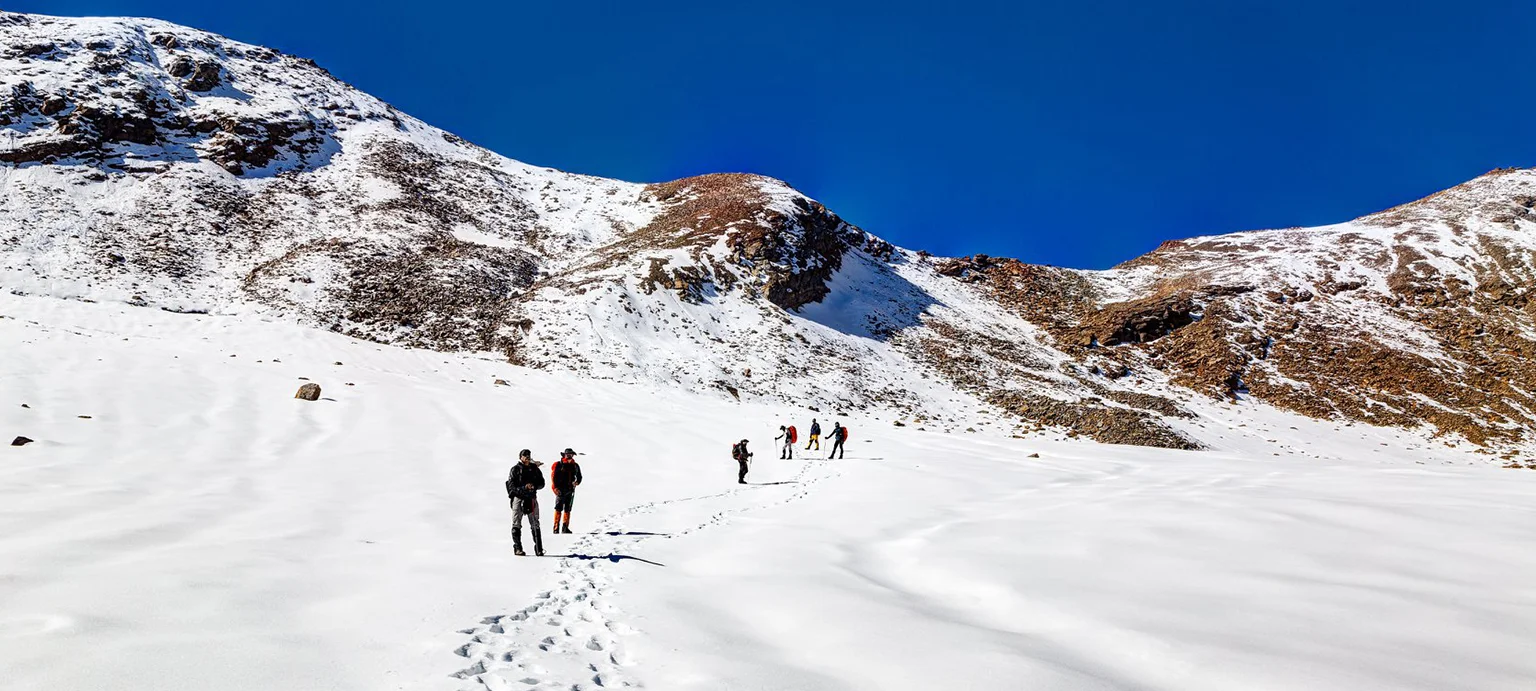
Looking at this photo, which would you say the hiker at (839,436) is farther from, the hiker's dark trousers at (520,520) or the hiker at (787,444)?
the hiker's dark trousers at (520,520)

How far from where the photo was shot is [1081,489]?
14375mm

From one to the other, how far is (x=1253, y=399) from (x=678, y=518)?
138ft

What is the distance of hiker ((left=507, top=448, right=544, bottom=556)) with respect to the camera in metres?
8.39

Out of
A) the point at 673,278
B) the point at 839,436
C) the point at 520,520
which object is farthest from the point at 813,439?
the point at 673,278

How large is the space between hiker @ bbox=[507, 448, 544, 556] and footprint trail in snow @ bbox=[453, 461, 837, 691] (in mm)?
557

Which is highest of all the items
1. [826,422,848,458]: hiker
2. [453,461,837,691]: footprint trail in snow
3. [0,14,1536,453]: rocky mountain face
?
[0,14,1536,453]: rocky mountain face

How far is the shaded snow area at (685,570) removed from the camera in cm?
407

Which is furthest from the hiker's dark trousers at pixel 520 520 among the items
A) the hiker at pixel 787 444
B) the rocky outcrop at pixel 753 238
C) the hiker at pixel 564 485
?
the rocky outcrop at pixel 753 238

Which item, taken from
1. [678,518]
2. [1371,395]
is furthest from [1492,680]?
[1371,395]

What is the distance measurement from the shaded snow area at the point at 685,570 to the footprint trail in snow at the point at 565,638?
33 millimetres

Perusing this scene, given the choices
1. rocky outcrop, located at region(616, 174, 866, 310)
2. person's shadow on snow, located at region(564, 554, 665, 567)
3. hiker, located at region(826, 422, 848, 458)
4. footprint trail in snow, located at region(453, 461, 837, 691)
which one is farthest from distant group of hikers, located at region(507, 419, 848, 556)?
rocky outcrop, located at region(616, 174, 866, 310)

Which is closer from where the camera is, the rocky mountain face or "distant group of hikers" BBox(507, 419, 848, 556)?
"distant group of hikers" BBox(507, 419, 848, 556)

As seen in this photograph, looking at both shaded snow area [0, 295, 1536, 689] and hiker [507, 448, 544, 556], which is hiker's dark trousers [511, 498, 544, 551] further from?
shaded snow area [0, 295, 1536, 689]

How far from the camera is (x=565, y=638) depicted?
5121 mm
